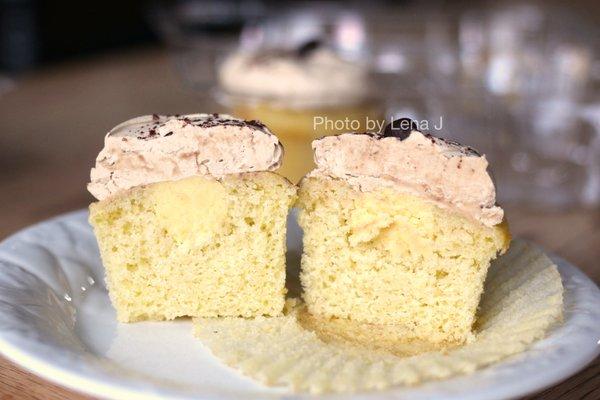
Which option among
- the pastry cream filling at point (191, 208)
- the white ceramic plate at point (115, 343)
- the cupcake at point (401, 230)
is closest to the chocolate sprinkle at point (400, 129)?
the cupcake at point (401, 230)

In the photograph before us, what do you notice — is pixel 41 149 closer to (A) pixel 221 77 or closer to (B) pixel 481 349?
(A) pixel 221 77

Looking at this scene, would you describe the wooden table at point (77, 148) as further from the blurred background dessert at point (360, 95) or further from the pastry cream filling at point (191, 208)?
the pastry cream filling at point (191, 208)

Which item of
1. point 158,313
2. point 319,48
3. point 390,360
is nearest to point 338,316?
point 390,360

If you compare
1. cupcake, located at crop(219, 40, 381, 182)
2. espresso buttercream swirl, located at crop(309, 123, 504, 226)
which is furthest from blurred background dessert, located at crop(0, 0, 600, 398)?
espresso buttercream swirl, located at crop(309, 123, 504, 226)

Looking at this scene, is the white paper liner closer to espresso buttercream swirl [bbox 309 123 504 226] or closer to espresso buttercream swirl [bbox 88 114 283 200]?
espresso buttercream swirl [bbox 309 123 504 226]

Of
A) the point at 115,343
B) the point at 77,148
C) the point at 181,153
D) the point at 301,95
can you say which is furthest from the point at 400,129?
the point at 77,148

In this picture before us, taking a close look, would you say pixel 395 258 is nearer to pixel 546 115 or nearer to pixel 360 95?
pixel 360 95
